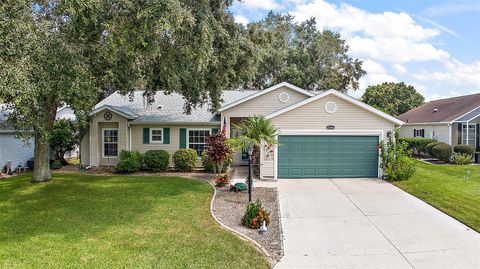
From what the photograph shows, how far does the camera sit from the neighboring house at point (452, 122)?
73.6 ft

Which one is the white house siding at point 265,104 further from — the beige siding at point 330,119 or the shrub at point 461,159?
the shrub at point 461,159

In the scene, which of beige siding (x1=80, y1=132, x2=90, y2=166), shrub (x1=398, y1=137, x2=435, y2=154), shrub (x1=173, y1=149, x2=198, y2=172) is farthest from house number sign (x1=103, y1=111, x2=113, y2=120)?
shrub (x1=398, y1=137, x2=435, y2=154)

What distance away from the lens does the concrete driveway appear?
6.84 meters

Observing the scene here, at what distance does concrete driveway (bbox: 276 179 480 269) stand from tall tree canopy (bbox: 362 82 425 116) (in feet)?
115

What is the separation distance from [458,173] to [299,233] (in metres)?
12.8

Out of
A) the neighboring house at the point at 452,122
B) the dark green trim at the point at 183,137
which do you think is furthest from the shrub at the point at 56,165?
the neighboring house at the point at 452,122

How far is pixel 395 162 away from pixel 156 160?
11.5 m

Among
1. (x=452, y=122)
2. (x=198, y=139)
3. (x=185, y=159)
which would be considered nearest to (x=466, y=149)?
(x=452, y=122)

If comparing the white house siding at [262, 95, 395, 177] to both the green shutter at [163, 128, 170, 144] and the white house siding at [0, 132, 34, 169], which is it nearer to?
the green shutter at [163, 128, 170, 144]

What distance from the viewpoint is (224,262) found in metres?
6.50

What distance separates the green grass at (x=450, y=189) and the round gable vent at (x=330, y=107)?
4180 millimetres

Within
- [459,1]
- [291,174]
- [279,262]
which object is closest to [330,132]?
[291,174]

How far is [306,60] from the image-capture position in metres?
35.1

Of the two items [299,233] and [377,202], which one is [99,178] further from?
[377,202]
